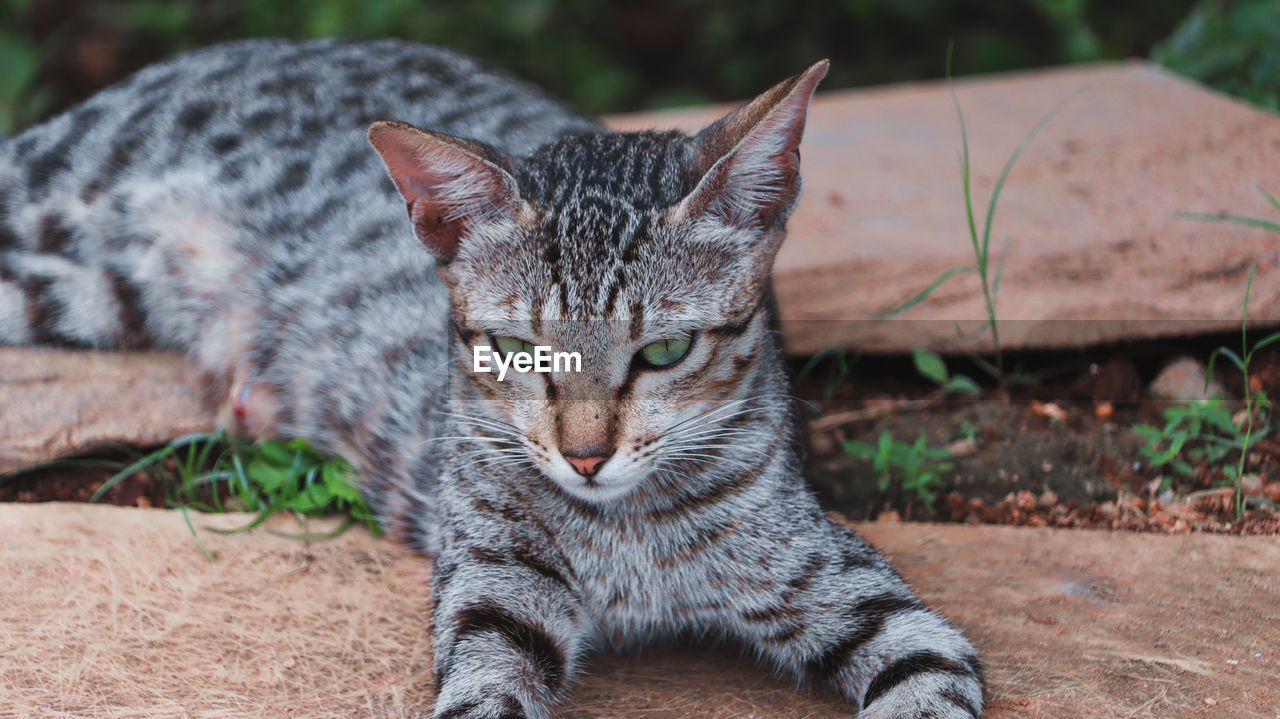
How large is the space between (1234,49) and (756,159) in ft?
12.5

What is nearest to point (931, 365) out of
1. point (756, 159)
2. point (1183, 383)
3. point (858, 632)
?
point (1183, 383)

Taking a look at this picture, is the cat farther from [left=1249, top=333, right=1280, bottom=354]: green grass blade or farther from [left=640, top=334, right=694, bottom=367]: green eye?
[left=1249, top=333, right=1280, bottom=354]: green grass blade

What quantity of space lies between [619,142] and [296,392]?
163 centimetres

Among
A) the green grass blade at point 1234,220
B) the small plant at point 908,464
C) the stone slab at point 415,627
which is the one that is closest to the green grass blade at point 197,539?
the stone slab at point 415,627

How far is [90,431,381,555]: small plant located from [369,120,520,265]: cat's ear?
112 centimetres

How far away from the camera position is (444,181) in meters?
2.57

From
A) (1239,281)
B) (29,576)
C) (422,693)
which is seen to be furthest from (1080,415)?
(29,576)

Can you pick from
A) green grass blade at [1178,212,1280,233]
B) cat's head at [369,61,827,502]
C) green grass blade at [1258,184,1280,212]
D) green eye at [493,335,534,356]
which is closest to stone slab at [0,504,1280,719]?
cat's head at [369,61,827,502]

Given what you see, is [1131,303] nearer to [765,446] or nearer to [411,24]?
[765,446]

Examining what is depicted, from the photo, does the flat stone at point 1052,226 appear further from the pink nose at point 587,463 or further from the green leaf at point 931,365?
the pink nose at point 587,463

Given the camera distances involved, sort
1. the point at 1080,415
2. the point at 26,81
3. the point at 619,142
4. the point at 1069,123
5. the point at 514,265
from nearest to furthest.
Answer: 1. the point at 514,265
2. the point at 619,142
3. the point at 1080,415
4. the point at 1069,123
5. the point at 26,81

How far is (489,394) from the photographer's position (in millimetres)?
2648

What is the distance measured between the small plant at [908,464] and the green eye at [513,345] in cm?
141

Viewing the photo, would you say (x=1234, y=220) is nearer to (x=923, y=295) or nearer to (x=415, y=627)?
(x=923, y=295)
